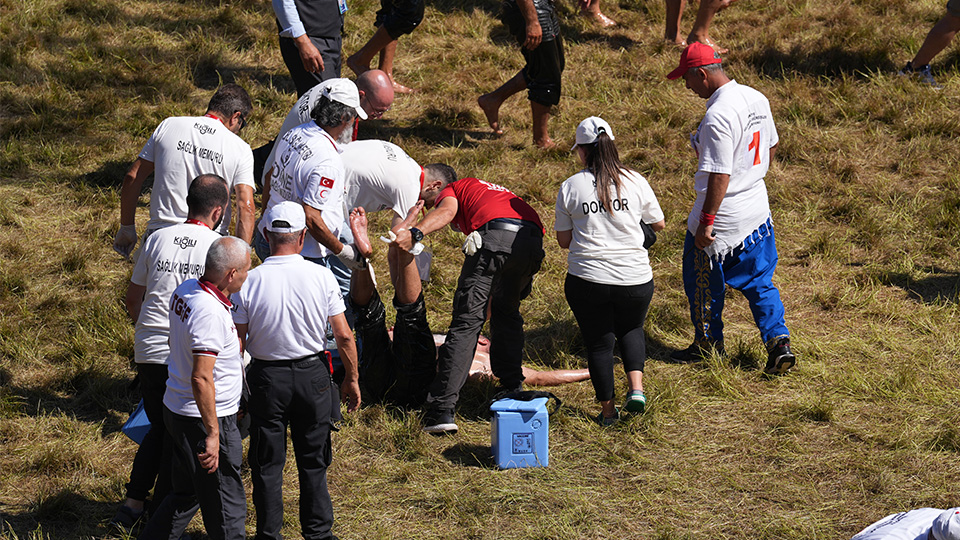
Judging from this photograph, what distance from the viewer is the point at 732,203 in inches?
228

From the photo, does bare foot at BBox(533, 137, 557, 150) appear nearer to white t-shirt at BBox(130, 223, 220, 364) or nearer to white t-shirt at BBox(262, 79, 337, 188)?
white t-shirt at BBox(262, 79, 337, 188)

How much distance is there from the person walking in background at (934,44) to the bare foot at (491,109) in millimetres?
4461

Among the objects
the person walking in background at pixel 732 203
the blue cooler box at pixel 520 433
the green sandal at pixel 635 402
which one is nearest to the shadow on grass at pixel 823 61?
the person walking in background at pixel 732 203

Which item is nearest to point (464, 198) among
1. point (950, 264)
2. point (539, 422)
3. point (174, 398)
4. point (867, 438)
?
point (539, 422)

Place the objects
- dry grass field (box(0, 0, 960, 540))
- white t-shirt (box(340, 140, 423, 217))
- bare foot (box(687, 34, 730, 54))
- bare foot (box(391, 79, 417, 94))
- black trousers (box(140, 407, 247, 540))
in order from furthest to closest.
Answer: bare foot (box(687, 34, 730, 54)), bare foot (box(391, 79, 417, 94)), white t-shirt (box(340, 140, 423, 217)), dry grass field (box(0, 0, 960, 540)), black trousers (box(140, 407, 247, 540))

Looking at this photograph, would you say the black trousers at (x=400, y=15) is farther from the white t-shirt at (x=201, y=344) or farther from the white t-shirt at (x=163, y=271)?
the white t-shirt at (x=201, y=344)

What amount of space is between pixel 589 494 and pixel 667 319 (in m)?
2.27

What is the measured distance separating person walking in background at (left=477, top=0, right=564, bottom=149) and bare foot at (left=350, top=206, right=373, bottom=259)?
11.4 feet

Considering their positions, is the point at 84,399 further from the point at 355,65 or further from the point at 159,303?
the point at 355,65

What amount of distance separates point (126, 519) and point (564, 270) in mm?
4020

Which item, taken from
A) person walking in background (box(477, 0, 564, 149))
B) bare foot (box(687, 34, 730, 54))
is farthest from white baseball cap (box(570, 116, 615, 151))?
bare foot (box(687, 34, 730, 54))

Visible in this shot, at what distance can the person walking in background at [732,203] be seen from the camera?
18.3 ft

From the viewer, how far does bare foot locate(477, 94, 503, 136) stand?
8.95 m

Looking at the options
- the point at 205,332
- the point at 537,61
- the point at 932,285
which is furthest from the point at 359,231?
the point at 932,285
